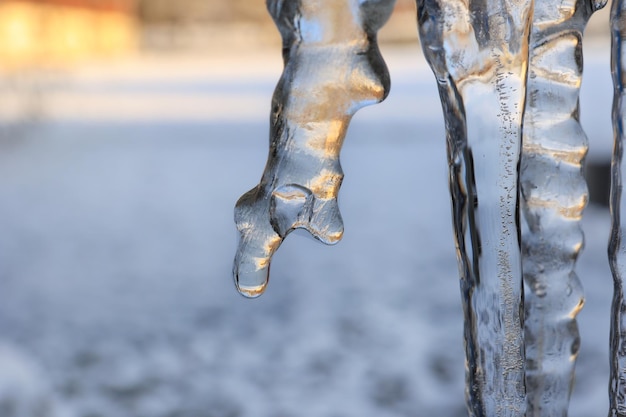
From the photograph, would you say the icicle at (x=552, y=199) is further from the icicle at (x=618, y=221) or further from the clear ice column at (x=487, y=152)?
the clear ice column at (x=487, y=152)

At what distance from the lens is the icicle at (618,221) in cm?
101

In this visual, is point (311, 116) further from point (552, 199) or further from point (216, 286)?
point (216, 286)

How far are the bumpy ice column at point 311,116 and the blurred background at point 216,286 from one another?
3.49 ft

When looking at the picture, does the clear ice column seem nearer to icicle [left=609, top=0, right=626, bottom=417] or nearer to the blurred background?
icicle [left=609, top=0, right=626, bottom=417]

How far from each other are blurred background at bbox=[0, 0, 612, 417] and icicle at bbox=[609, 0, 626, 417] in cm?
99

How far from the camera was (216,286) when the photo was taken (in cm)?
330

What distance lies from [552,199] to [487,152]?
0.21m

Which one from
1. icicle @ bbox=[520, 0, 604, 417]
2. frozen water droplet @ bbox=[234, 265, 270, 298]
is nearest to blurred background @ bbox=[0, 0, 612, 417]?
icicle @ bbox=[520, 0, 604, 417]

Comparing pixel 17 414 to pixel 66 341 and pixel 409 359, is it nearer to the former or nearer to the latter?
pixel 66 341

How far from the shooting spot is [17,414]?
2092 mm

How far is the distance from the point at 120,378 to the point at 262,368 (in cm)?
41

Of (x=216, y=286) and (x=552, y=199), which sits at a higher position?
(x=552, y=199)

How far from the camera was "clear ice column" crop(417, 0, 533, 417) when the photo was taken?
87 centimetres

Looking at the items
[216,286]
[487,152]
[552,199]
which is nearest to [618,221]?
[552,199]
